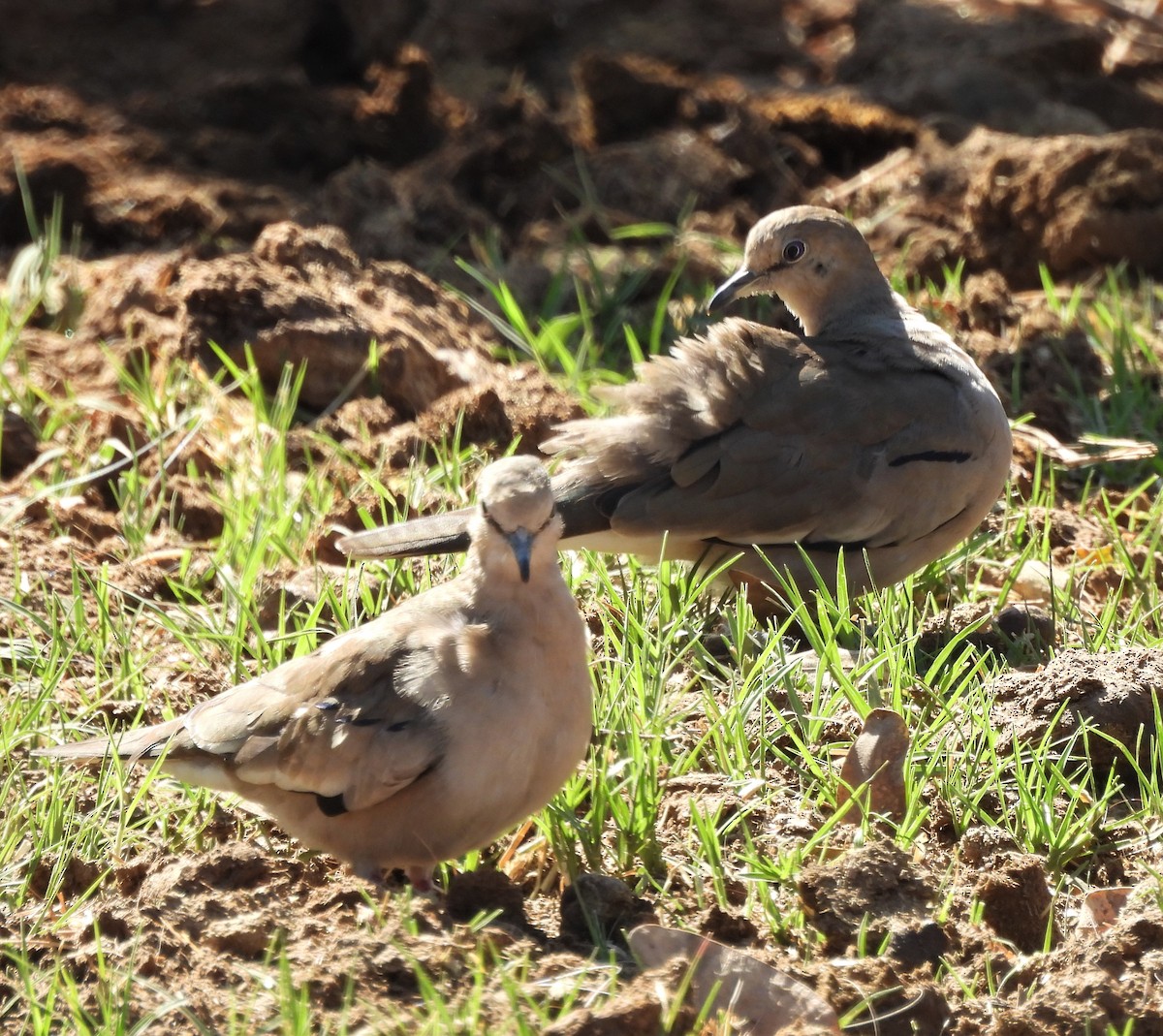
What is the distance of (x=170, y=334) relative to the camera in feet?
20.6

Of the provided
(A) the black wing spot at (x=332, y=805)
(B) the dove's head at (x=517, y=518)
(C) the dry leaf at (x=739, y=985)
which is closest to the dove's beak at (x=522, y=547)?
(B) the dove's head at (x=517, y=518)

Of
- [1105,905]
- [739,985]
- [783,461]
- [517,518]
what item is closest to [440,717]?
[517,518]

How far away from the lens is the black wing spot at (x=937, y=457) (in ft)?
15.8

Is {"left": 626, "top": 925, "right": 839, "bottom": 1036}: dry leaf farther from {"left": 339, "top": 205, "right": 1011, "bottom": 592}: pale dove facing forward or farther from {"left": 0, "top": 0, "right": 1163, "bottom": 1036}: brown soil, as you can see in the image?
{"left": 339, "top": 205, "right": 1011, "bottom": 592}: pale dove facing forward

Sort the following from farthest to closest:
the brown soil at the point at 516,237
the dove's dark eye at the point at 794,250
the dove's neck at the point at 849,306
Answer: the dove's dark eye at the point at 794,250, the dove's neck at the point at 849,306, the brown soil at the point at 516,237

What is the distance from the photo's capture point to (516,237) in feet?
24.9

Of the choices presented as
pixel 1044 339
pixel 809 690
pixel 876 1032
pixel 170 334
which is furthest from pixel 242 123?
pixel 876 1032

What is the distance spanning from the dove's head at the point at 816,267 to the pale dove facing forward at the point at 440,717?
7.39 feet

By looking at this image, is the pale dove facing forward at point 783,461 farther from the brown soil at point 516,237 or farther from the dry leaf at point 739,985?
the dry leaf at point 739,985

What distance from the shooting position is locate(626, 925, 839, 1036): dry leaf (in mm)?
2963

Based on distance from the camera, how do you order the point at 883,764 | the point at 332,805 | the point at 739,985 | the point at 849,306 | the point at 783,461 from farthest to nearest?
the point at 849,306, the point at 783,461, the point at 883,764, the point at 332,805, the point at 739,985

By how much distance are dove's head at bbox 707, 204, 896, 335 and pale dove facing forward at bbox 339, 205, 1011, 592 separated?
524 mm

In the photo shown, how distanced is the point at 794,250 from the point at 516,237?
2345mm

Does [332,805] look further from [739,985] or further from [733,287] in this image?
[733,287]
